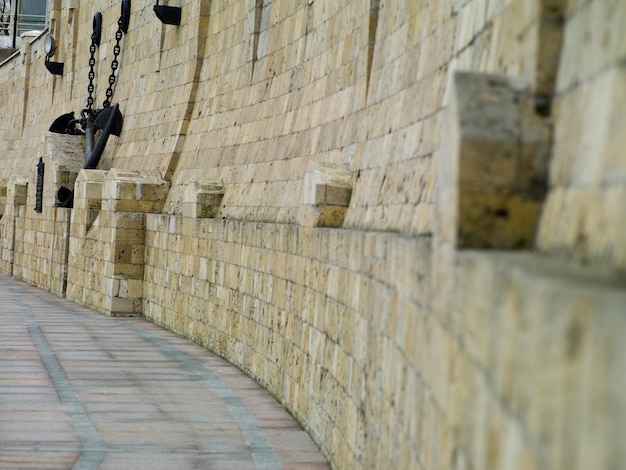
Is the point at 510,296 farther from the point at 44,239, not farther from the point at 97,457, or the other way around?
the point at 44,239

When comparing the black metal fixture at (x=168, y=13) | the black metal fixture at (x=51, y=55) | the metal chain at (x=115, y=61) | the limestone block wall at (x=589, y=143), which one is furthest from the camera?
the black metal fixture at (x=51, y=55)

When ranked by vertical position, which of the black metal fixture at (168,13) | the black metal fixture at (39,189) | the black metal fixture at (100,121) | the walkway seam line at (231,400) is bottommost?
the walkway seam line at (231,400)

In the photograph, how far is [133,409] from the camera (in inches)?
366

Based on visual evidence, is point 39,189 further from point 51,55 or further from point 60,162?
point 51,55

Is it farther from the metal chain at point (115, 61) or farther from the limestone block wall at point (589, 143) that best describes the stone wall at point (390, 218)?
the metal chain at point (115, 61)

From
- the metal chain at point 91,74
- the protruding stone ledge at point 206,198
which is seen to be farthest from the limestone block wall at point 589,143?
the metal chain at point 91,74

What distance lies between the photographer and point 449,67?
623cm

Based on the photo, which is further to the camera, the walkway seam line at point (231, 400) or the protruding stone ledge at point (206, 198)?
the protruding stone ledge at point (206, 198)

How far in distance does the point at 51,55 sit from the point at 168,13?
8989mm

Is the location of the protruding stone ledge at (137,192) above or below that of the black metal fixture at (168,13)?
below

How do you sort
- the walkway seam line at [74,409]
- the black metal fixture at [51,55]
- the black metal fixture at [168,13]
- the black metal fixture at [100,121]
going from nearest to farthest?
the walkway seam line at [74,409] < the black metal fixture at [168,13] < the black metal fixture at [100,121] < the black metal fixture at [51,55]

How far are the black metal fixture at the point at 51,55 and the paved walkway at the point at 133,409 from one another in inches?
463

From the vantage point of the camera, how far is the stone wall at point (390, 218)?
9.24ft

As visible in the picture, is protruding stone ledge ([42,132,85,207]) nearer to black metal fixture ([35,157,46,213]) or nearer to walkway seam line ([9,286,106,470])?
black metal fixture ([35,157,46,213])
